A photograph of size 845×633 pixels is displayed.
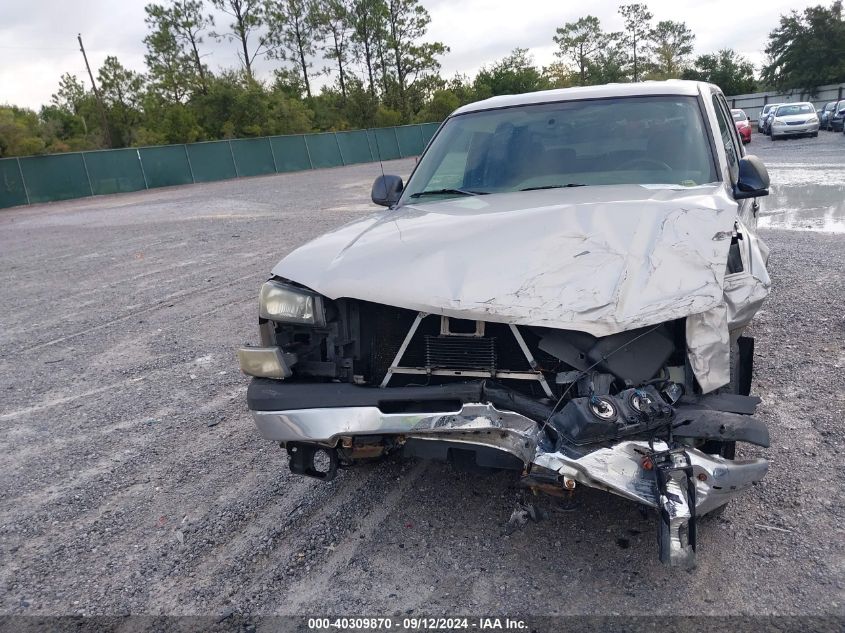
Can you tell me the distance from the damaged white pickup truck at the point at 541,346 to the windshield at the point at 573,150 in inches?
14.9

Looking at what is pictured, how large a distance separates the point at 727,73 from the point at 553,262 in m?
69.1

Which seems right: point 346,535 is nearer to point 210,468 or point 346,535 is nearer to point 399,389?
point 399,389

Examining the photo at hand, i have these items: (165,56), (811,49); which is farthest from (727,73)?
(165,56)

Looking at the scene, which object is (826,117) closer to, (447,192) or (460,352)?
(447,192)

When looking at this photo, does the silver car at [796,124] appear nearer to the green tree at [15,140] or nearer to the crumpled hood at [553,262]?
the crumpled hood at [553,262]

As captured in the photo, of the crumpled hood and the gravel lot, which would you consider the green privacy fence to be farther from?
the crumpled hood

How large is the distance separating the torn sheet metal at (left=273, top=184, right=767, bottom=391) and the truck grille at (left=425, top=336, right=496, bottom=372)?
29 centimetres

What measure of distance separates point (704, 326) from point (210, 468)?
8.81 feet

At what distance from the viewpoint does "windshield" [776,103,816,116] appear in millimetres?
29188

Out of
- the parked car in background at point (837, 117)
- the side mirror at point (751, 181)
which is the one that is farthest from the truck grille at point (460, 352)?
the parked car in background at point (837, 117)

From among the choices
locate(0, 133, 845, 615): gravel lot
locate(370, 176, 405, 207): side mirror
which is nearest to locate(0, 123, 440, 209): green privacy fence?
locate(0, 133, 845, 615): gravel lot

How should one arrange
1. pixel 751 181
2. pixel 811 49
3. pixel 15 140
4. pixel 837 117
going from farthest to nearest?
pixel 811 49, pixel 15 140, pixel 837 117, pixel 751 181

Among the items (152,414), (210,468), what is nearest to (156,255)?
(152,414)

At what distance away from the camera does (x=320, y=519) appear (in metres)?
3.22
